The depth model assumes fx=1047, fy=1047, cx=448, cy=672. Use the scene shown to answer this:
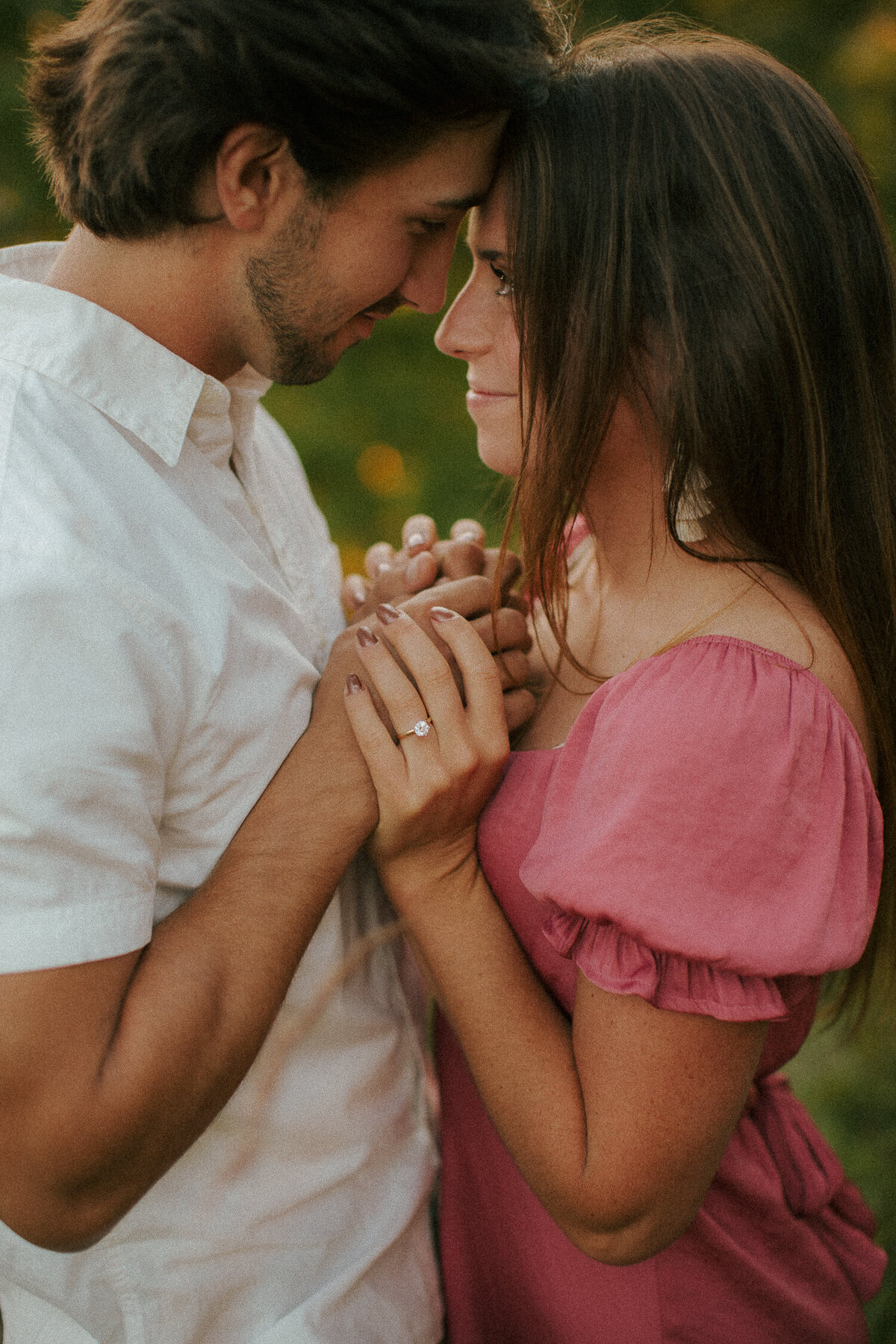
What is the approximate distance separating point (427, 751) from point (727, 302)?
27.5 inches

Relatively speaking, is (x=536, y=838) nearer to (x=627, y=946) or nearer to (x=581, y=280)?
(x=627, y=946)

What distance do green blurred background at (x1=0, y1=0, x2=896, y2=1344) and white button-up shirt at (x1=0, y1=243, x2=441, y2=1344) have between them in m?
2.52

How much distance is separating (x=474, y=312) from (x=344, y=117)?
34cm

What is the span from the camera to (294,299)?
1505mm

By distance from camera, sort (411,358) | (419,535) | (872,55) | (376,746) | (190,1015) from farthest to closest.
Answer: (411,358) < (872,55) < (419,535) < (376,746) < (190,1015)

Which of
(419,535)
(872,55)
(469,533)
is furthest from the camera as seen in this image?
(872,55)

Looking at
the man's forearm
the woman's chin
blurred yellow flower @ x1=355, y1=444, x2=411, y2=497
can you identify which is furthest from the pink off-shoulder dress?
blurred yellow flower @ x1=355, y1=444, x2=411, y2=497

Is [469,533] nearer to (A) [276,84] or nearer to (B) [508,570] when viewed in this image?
(B) [508,570]

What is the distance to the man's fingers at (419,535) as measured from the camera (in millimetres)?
1825

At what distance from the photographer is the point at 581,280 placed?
4.59ft

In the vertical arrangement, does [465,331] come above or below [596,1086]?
above

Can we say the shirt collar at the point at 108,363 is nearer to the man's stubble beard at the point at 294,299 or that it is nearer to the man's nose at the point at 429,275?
the man's stubble beard at the point at 294,299

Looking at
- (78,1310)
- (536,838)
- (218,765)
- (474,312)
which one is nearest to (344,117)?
(474,312)

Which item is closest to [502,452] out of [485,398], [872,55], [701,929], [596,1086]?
[485,398]
